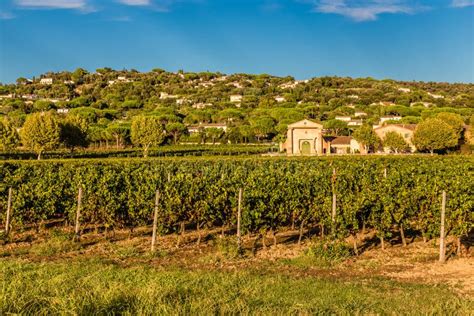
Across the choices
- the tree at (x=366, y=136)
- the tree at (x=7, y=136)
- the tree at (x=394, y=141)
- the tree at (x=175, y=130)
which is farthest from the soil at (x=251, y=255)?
the tree at (x=175, y=130)

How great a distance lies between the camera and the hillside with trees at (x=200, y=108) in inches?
2544

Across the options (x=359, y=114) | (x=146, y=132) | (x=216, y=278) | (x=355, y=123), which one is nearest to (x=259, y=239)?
(x=216, y=278)

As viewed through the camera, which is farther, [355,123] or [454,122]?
[355,123]

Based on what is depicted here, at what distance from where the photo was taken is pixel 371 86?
543 feet

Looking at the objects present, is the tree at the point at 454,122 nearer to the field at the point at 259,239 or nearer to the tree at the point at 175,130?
the tree at the point at 175,130

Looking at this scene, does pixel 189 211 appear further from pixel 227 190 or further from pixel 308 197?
pixel 308 197

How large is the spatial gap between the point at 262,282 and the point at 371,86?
168397 mm

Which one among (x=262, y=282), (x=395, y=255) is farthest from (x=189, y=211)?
(x=395, y=255)

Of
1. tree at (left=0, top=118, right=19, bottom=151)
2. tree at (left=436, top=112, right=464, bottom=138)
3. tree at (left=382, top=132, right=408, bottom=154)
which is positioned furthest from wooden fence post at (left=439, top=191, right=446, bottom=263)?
tree at (left=436, top=112, right=464, bottom=138)

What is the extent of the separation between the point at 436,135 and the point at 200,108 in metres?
75.5

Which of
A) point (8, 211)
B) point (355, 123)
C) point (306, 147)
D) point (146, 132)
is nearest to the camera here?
point (8, 211)

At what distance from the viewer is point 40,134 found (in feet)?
167

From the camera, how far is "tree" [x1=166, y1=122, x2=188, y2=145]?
3415 inches

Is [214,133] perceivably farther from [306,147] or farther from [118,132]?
[306,147]
